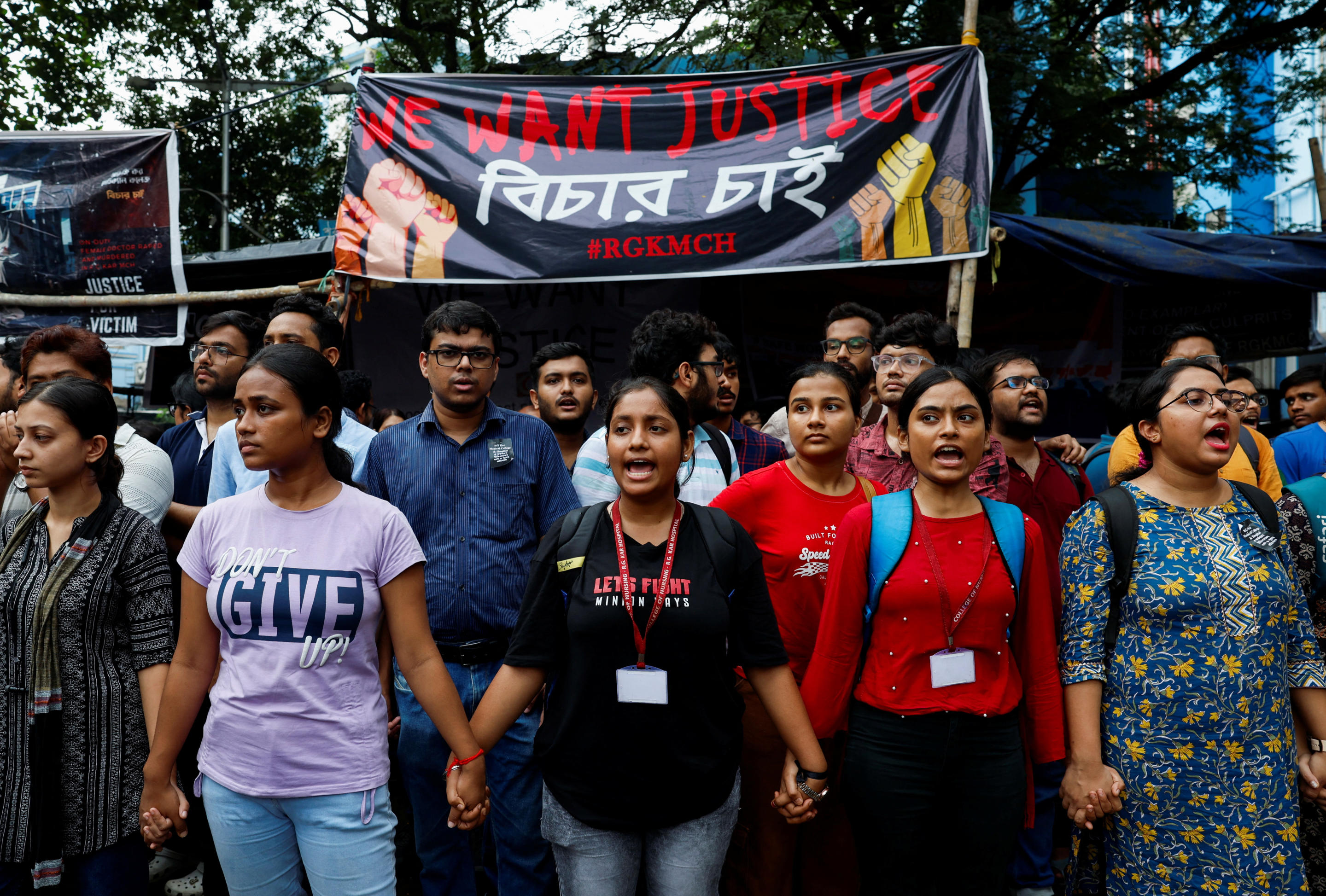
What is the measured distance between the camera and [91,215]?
6.59 meters

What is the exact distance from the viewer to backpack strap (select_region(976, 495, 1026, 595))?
2686mm

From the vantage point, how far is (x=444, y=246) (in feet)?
18.2

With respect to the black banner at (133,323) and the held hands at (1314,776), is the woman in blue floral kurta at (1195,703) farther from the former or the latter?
the black banner at (133,323)

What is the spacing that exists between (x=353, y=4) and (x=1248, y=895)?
15177 millimetres

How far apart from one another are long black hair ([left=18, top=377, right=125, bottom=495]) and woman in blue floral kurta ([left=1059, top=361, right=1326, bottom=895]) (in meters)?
2.99

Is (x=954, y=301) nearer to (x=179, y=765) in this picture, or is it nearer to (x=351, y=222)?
(x=351, y=222)

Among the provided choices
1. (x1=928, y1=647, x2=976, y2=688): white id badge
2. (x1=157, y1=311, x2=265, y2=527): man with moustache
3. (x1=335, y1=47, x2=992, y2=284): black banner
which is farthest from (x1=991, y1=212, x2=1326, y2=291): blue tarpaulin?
(x1=157, y1=311, x2=265, y2=527): man with moustache

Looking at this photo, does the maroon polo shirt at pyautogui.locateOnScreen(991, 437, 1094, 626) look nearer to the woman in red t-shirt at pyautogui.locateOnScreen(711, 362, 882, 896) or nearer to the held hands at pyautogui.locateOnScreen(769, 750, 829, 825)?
the woman in red t-shirt at pyautogui.locateOnScreen(711, 362, 882, 896)

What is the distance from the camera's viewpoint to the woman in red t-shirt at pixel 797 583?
119 inches

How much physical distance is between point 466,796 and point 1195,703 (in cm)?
204

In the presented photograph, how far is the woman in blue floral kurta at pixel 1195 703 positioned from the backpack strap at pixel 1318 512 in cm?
53

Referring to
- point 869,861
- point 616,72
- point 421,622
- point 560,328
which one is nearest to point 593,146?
point 560,328

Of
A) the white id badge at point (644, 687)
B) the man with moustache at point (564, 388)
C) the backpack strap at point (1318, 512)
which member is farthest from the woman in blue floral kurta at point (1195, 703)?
the man with moustache at point (564, 388)

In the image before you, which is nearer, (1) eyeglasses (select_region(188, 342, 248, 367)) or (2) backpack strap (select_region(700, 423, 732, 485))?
(2) backpack strap (select_region(700, 423, 732, 485))
